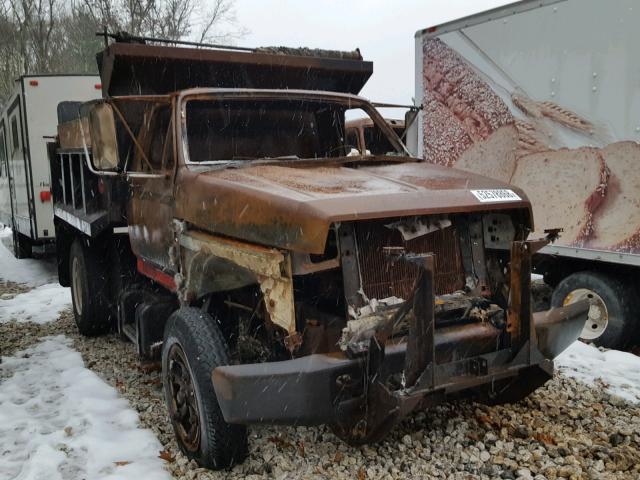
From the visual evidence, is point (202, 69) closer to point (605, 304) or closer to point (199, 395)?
point (199, 395)

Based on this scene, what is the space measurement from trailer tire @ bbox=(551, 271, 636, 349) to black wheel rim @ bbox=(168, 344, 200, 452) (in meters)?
4.04

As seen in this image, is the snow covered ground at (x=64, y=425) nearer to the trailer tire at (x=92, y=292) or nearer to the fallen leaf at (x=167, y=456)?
the fallen leaf at (x=167, y=456)

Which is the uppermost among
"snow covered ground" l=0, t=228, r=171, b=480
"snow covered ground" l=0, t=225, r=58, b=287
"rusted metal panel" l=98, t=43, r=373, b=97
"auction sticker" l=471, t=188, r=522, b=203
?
"rusted metal panel" l=98, t=43, r=373, b=97

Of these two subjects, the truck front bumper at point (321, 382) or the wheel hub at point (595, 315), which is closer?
the truck front bumper at point (321, 382)

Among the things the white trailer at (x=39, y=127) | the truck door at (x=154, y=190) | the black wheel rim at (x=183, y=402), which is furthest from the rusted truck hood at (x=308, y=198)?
the white trailer at (x=39, y=127)

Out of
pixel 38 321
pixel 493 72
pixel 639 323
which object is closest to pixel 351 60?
pixel 493 72

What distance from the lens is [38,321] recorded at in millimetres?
7477

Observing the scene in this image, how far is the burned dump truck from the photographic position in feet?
9.74

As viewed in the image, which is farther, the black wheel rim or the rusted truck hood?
the black wheel rim

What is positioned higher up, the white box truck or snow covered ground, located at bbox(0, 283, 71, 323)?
the white box truck

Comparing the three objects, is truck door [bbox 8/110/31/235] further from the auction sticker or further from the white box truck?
the auction sticker

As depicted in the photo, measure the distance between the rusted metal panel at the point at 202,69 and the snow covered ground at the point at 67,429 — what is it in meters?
2.55

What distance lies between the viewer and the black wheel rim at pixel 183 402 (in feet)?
11.8

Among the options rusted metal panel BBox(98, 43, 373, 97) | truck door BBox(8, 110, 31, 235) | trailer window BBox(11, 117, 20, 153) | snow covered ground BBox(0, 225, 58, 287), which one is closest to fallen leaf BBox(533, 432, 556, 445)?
rusted metal panel BBox(98, 43, 373, 97)
